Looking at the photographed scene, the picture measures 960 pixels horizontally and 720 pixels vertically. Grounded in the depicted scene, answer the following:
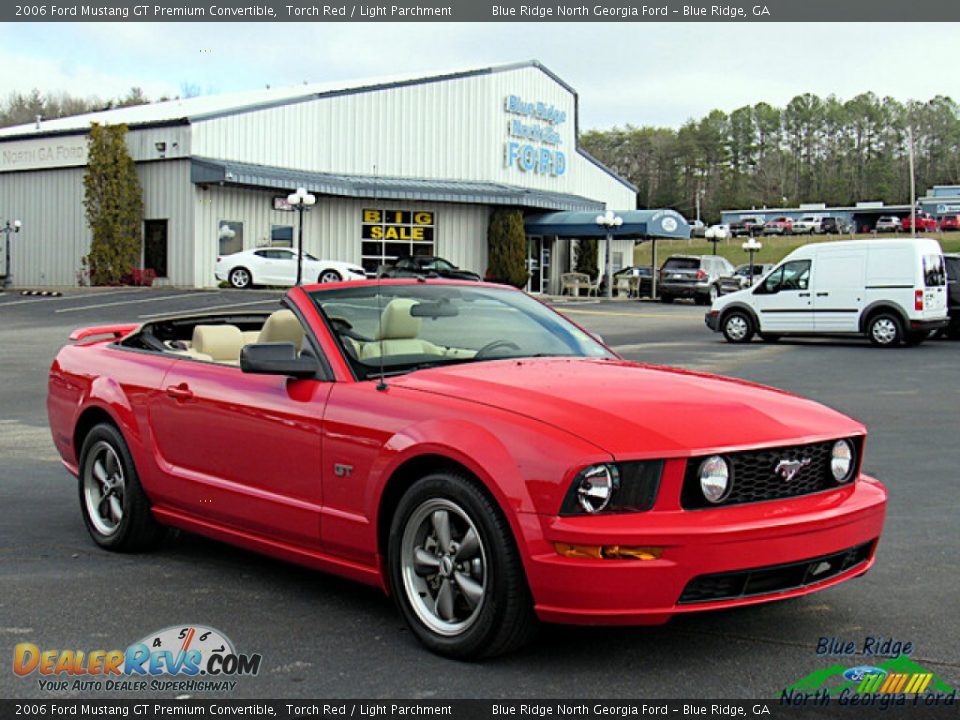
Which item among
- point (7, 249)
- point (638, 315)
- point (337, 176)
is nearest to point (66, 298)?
point (7, 249)

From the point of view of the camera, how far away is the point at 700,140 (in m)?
138

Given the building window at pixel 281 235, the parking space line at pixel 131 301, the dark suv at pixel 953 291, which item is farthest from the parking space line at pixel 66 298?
the dark suv at pixel 953 291

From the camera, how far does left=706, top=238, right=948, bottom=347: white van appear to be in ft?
71.8

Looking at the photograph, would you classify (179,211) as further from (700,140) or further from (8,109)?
(700,140)

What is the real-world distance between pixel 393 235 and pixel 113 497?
39187 mm

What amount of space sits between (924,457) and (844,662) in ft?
18.2

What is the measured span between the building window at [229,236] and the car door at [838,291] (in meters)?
22.7

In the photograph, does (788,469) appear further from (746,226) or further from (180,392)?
(746,226)

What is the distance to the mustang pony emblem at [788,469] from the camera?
166 inches

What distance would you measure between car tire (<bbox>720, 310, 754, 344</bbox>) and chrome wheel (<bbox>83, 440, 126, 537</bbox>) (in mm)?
19036

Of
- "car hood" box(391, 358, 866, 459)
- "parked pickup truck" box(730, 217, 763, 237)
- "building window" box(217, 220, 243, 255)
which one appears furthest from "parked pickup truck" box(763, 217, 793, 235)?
"car hood" box(391, 358, 866, 459)

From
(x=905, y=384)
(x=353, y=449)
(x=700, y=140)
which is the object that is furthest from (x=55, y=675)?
(x=700, y=140)

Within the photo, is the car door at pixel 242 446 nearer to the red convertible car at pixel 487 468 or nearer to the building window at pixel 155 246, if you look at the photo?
the red convertible car at pixel 487 468

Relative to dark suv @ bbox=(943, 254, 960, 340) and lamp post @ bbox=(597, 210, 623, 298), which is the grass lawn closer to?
lamp post @ bbox=(597, 210, 623, 298)
